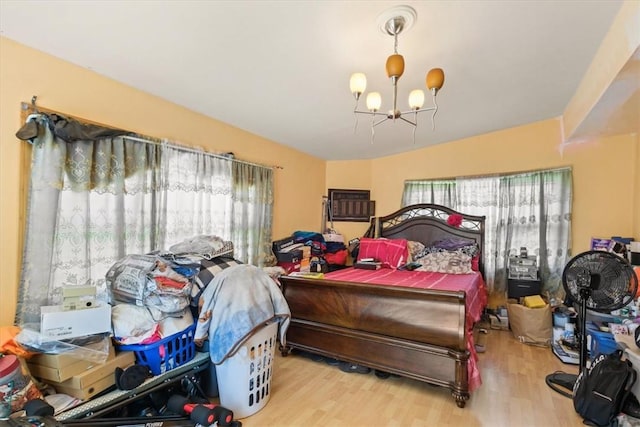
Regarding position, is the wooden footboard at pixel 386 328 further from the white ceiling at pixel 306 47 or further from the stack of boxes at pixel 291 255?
the white ceiling at pixel 306 47

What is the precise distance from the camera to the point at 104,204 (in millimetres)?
A: 2164

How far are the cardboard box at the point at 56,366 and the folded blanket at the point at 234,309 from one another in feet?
1.87

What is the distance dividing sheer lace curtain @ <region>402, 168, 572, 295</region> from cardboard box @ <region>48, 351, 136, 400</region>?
13.0 ft

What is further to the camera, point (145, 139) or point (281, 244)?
point (281, 244)

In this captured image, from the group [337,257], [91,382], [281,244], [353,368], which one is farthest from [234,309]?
[337,257]

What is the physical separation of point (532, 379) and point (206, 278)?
8.84ft

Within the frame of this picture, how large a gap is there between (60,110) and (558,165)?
15.3ft

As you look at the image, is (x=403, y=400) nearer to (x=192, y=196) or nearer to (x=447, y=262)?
(x=447, y=262)

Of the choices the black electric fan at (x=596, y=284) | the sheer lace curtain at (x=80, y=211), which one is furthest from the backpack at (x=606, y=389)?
the sheer lace curtain at (x=80, y=211)

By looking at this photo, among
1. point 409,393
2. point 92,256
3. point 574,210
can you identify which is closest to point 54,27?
point 92,256

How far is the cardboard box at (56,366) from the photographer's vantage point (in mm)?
1481

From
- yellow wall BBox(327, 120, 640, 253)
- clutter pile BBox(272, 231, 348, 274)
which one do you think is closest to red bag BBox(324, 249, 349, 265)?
clutter pile BBox(272, 231, 348, 274)

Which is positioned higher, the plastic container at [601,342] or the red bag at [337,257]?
the red bag at [337,257]

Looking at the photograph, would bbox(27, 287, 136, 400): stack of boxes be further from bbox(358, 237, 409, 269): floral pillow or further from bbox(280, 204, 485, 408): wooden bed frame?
bbox(358, 237, 409, 269): floral pillow
